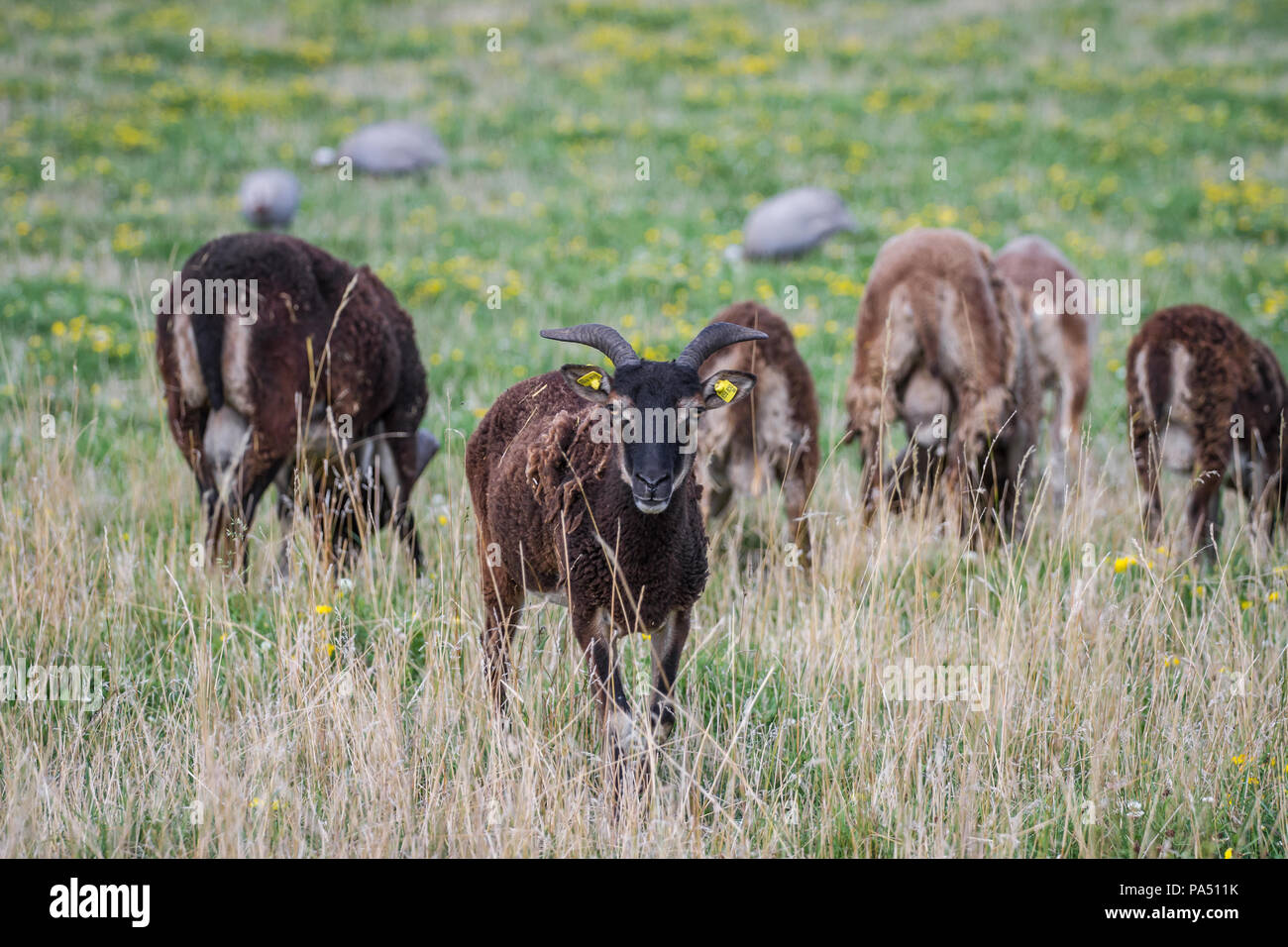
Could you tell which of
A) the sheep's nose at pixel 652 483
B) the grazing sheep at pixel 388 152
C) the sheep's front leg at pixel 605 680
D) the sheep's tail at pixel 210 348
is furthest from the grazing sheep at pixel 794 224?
the sheep's nose at pixel 652 483

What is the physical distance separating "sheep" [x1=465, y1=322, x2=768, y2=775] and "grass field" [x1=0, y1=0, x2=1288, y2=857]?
13.6 inches

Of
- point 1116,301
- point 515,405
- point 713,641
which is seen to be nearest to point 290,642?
point 515,405

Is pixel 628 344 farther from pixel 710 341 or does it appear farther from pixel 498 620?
pixel 498 620

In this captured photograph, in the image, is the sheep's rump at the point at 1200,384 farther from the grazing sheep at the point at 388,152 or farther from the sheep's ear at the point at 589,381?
the grazing sheep at the point at 388,152

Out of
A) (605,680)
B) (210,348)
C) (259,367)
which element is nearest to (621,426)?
(605,680)

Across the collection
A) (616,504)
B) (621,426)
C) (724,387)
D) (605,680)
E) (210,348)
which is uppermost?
(210,348)

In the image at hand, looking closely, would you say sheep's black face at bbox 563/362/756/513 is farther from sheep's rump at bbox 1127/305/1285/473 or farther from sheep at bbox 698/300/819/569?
sheep's rump at bbox 1127/305/1285/473

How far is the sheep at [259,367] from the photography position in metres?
6.91

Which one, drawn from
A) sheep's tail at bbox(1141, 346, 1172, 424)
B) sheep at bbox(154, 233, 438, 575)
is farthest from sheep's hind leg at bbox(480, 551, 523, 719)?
sheep's tail at bbox(1141, 346, 1172, 424)

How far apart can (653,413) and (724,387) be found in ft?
1.66

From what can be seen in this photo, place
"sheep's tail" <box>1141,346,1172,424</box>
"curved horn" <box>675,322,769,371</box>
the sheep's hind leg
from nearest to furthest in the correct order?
"curved horn" <box>675,322,769,371</box>, the sheep's hind leg, "sheep's tail" <box>1141,346,1172,424</box>

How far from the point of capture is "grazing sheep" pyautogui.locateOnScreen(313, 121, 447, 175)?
17.4 meters

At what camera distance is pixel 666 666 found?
507cm
